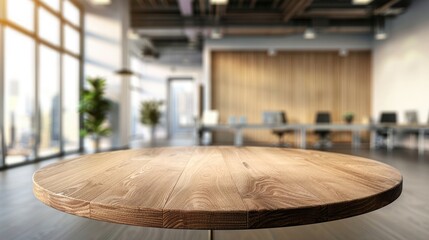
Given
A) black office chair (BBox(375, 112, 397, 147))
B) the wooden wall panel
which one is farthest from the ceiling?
black office chair (BBox(375, 112, 397, 147))

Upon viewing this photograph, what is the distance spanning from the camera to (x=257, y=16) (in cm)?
966

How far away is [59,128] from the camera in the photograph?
769cm

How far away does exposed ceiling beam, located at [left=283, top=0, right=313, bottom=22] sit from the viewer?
8.09 meters

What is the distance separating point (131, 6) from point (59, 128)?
422 cm

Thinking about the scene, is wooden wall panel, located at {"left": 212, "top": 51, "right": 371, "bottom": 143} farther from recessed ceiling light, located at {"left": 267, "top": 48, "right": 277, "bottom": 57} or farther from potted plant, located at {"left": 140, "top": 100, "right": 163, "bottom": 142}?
potted plant, located at {"left": 140, "top": 100, "right": 163, "bottom": 142}

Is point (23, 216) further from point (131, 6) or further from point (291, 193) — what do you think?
point (131, 6)

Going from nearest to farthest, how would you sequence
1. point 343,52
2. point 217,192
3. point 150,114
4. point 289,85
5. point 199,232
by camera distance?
point 217,192
point 199,232
point 343,52
point 289,85
point 150,114

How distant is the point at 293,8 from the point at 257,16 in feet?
4.54

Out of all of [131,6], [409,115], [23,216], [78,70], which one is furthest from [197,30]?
[23,216]

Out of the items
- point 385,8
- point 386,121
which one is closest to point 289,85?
point 386,121

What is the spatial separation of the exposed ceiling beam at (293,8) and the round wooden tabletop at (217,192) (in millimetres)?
7829

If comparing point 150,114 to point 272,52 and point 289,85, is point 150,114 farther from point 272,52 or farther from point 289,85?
point 289,85

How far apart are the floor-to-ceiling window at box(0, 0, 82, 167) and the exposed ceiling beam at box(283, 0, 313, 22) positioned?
5.82 metres

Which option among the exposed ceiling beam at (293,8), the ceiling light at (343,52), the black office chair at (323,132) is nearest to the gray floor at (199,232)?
the exposed ceiling beam at (293,8)
